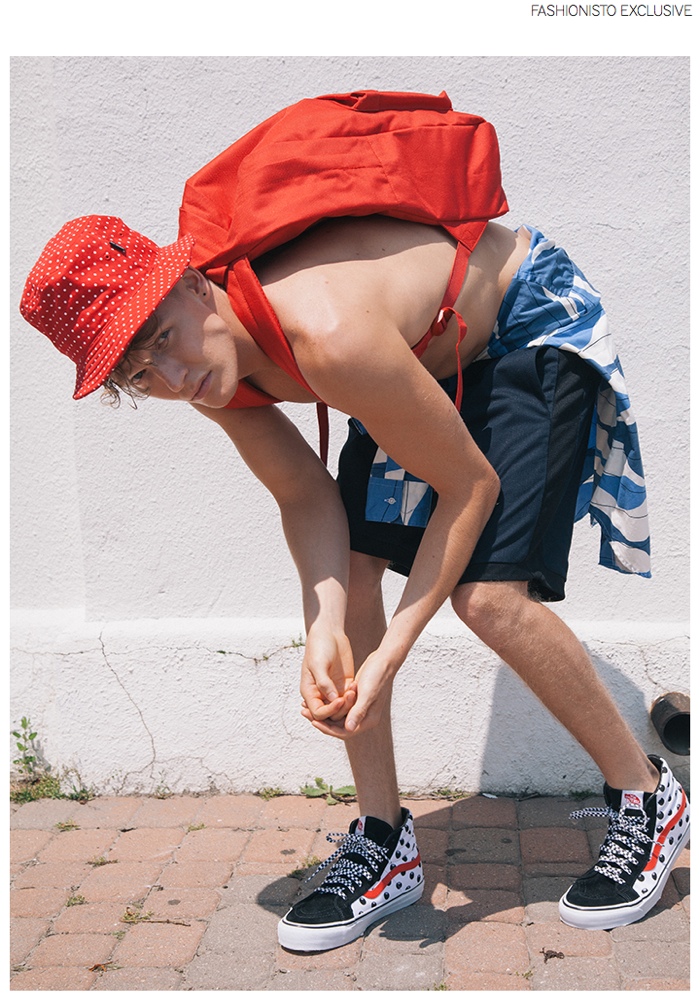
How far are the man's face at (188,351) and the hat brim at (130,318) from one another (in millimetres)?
38

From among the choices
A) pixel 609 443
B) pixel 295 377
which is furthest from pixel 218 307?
pixel 609 443

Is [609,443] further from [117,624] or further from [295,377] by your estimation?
[117,624]

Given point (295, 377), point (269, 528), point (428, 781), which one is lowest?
point (428, 781)

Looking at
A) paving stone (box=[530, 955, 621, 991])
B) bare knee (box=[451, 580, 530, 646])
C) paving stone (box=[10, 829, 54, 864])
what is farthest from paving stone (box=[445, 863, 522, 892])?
paving stone (box=[10, 829, 54, 864])

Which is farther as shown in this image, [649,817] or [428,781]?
[428,781]

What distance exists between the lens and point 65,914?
2486 mm

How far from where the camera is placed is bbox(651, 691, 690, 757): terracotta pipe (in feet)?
9.60

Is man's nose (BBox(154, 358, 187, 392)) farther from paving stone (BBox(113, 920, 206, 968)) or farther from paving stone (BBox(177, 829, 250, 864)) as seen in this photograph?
paving stone (BBox(177, 829, 250, 864))

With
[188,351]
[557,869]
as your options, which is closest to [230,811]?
[557,869]

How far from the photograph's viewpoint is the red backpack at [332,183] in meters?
1.98

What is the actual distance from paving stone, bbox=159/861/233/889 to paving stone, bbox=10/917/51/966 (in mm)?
315

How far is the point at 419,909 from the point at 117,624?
1309 mm

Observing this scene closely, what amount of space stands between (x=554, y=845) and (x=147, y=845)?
3.55 feet

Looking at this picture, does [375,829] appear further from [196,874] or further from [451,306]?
[451,306]
